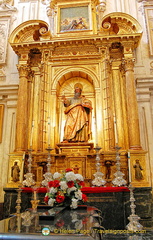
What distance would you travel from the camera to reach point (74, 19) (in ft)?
29.7

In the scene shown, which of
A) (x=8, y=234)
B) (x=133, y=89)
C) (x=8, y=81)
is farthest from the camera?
(x=8, y=81)

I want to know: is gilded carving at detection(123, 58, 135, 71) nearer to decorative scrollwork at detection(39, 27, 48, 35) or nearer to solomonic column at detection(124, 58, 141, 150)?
solomonic column at detection(124, 58, 141, 150)

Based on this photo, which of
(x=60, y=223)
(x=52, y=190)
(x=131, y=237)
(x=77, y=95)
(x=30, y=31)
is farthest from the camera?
(x=30, y=31)

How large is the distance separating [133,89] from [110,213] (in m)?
4.04

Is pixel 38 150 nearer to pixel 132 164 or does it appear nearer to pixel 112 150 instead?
pixel 112 150

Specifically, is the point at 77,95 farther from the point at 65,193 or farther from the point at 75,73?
the point at 65,193

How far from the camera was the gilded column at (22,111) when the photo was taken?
7320 millimetres

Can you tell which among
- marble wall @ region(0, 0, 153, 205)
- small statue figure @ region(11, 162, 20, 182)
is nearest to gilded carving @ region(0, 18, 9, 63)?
marble wall @ region(0, 0, 153, 205)

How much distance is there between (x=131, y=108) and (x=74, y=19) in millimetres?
4423

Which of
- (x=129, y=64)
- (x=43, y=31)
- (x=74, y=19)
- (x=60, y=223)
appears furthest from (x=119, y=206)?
(x=74, y=19)

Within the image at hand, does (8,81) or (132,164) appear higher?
(8,81)

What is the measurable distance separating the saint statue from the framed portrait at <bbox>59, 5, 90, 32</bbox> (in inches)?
98.7

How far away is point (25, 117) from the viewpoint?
7.66 m

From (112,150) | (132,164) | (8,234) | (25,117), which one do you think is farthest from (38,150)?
(8,234)
